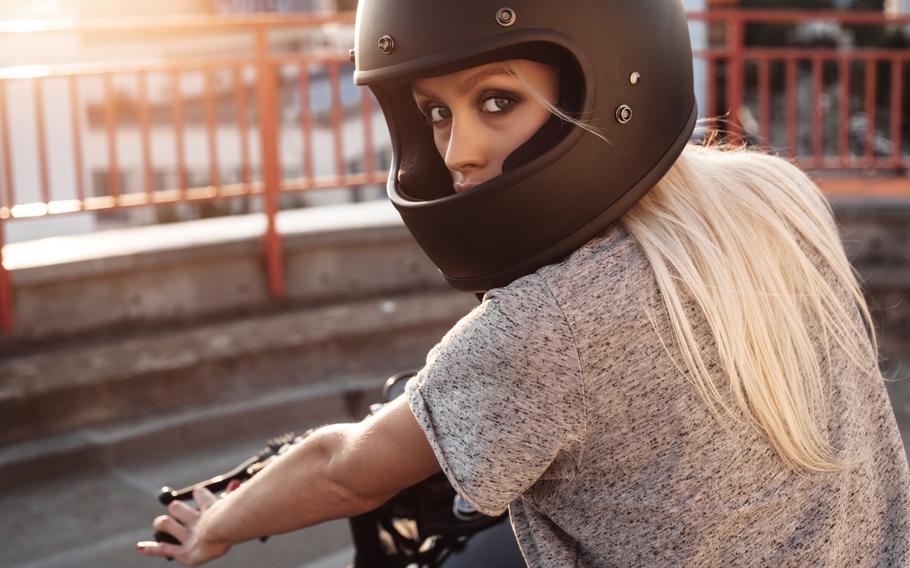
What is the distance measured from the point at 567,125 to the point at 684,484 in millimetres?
517

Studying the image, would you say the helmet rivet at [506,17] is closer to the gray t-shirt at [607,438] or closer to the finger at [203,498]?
the gray t-shirt at [607,438]

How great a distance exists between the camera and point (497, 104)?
4.89 feet

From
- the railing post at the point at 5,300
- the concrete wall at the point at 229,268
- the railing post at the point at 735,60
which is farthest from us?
the railing post at the point at 735,60

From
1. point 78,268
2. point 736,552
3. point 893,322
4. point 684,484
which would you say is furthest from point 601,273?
point 893,322

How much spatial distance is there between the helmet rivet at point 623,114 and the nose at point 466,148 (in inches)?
8.1

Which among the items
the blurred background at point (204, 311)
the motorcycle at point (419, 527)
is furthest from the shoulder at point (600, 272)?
the blurred background at point (204, 311)

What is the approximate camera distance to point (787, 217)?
1.51 meters

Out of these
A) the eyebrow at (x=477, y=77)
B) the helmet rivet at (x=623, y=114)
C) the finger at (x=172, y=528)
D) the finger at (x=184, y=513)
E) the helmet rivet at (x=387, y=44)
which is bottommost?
the finger at (x=172, y=528)

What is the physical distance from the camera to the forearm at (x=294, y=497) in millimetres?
1475

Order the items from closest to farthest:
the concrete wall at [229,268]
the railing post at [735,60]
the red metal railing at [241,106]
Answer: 1. the concrete wall at [229,268]
2. the red metal railing at [241,106]
3. the railing post at [735,60]

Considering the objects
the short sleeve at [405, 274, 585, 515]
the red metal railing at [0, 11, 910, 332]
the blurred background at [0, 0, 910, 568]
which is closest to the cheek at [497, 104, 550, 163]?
the short sleeve at [405, 274, 585, 515]

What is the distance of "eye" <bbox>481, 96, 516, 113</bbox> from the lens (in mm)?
1486

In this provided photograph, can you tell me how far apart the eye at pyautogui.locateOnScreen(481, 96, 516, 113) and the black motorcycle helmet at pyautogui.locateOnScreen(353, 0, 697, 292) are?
53mm

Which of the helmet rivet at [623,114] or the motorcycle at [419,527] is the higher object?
the helmet rivet at [623,114]
